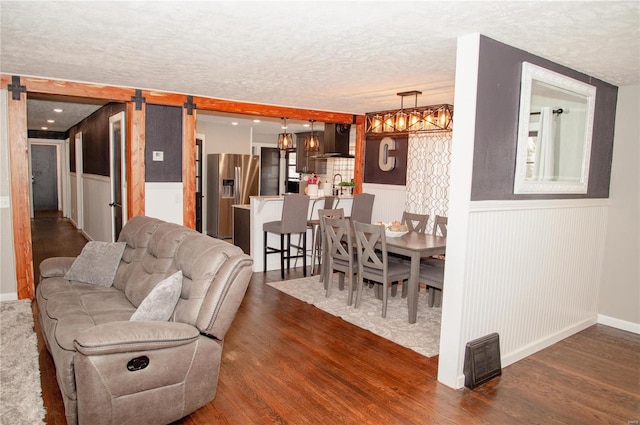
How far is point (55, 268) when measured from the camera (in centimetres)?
363

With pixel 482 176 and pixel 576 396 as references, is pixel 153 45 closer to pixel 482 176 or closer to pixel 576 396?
pixel 482 176

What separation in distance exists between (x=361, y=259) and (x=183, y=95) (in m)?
3.08

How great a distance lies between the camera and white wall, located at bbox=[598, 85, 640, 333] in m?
4.08

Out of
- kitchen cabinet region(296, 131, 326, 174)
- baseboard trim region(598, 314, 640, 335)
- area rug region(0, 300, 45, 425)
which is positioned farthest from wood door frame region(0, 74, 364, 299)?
baseboard trim region(598, 314, 640, 335)

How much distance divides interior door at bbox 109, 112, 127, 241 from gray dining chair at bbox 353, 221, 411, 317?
124 inches

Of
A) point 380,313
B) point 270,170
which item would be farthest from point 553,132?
point 270,170

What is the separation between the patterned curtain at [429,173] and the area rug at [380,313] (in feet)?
5.26

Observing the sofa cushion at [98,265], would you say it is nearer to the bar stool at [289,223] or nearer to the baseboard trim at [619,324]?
the bar stool at [289,223]

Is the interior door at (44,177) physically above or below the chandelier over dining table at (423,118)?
below

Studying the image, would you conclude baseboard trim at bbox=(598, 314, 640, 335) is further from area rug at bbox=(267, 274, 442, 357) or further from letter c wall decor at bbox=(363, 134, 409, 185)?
letter c wall decor at bbox=(363, 134, 409, 185)

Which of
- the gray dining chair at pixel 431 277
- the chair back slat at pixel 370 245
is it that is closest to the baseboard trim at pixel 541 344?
the gray dining chair at pixel 431 277

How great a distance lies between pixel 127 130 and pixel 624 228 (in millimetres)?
5638

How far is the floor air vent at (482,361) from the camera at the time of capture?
2922mm

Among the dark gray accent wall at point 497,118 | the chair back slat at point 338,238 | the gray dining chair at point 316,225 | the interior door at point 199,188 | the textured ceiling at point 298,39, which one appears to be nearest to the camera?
the textured ceiling at point 298,39
